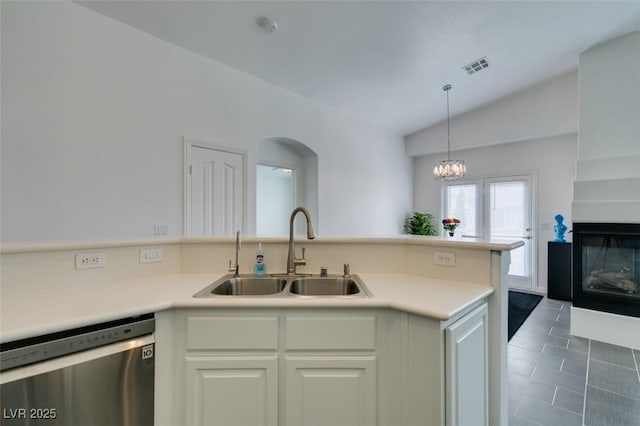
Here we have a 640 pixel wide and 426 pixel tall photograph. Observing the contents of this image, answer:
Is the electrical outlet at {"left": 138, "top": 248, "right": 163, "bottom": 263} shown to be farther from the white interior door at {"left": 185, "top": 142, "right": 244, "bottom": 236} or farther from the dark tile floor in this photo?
the dark tile floor

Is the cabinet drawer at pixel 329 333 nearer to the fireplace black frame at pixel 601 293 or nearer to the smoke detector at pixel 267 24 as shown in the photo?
the smoke detector at pixel 267 24

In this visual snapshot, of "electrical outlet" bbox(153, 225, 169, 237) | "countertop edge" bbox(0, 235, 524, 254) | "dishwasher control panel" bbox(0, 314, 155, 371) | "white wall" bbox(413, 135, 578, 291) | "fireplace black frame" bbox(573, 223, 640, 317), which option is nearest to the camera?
"dishwasher control panel" bbox(0, 314, 155, 371)

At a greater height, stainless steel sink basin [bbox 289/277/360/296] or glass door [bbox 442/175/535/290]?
glass door [bbox 442/175/535/290]

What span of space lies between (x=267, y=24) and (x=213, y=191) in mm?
1776

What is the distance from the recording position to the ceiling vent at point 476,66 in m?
3.59

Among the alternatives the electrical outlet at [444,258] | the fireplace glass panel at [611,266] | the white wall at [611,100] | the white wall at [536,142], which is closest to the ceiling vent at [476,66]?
the white wall at [611,100]

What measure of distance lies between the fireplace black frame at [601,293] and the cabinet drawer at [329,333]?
128 inches

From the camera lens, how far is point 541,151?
479cm

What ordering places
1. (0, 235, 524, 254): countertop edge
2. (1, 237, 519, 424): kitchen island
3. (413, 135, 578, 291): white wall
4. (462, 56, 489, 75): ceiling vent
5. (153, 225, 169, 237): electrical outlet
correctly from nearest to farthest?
1. (1, 237, 519, 424): kitchen island
2. (0, 235, 524, 254): countertop edge
3. (153, 225, 169, 237): electrical outlet
4. (462, 56, 489, 75): ceiling vent
5. (413, 135, 578, 291): white wall

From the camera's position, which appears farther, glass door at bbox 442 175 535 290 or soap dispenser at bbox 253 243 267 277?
glass door at bbox 442 175 535 290

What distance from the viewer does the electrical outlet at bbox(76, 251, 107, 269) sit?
1460 mm

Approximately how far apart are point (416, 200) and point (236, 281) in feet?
17.9

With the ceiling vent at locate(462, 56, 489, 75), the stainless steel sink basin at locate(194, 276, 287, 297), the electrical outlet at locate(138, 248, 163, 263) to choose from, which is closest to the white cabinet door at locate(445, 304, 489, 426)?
the stainless steel sink basin at locate(194, 276, 287, 297)

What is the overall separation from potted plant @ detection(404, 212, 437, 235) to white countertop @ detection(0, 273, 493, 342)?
4.50m
